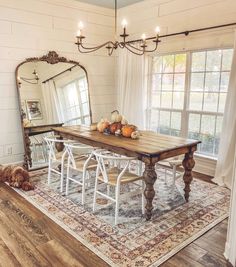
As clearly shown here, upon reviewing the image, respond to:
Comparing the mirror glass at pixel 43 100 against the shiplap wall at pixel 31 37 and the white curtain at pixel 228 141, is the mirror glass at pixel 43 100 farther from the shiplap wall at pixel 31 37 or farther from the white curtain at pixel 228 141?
the white curtain at pixel 228 141

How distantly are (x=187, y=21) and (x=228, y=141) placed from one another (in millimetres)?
1938

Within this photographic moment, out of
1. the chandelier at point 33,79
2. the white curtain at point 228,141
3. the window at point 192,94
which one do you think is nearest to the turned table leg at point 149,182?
the white curtain at point 228,141

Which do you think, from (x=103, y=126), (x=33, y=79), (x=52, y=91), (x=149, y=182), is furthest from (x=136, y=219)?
(x=33, y=79)

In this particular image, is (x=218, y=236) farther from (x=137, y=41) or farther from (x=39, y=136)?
(x=137, y=41)

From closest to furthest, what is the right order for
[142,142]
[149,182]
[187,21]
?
1. [149,182]
2. [142,142]
3. [187,21]

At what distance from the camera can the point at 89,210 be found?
296 cm

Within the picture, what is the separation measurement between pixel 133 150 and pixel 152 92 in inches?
96.6

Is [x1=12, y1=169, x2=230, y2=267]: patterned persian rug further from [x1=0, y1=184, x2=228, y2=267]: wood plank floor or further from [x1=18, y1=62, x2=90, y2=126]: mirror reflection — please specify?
[x1=18, y1=62, x2=90, y2=126]: mirror reflection

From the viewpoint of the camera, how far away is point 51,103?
177 inches

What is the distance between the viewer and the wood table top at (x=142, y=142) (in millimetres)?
2660

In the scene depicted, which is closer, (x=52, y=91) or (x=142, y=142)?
(x=142, y=142)

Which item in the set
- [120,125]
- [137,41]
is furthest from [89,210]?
[137,41]

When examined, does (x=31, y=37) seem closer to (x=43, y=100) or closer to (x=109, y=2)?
(x=43, y=100)

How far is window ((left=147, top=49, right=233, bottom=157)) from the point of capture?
3.89 m
